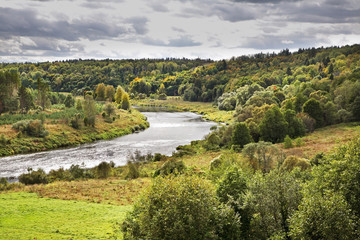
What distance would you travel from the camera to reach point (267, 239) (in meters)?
20.5

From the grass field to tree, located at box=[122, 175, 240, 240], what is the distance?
8.28 m

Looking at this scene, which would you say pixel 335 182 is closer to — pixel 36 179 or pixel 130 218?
pixel 130 218

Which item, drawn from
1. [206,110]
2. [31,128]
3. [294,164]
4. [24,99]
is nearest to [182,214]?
[294,164]

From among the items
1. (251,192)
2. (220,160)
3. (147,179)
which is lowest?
(147,179)

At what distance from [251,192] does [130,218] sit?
966 cm

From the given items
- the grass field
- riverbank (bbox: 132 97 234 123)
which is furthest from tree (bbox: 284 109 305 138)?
the grass field

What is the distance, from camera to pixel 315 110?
81000mm

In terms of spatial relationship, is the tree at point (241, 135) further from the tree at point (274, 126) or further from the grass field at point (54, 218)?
the grass field at point (54, 218)

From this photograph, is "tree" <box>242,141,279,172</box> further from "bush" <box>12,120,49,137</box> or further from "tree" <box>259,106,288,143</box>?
"bush" <box>12,120,49,137</box>

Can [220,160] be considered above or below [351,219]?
below

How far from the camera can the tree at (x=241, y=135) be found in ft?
227

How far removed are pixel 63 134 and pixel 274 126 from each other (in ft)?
183

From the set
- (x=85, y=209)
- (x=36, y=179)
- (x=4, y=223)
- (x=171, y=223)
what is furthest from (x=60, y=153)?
(x=171, y=223)

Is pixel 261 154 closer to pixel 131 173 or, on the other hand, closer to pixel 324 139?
pixel 131 173
